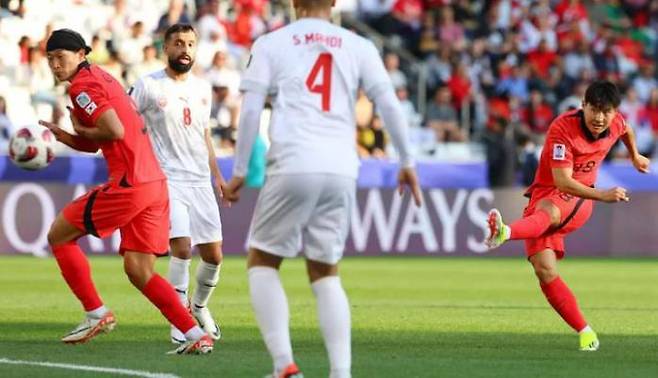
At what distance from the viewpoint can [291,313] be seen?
48.7 ft

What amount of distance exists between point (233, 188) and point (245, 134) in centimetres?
29

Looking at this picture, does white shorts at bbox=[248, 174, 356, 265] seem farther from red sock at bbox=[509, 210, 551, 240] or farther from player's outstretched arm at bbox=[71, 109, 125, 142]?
red sock at bbox=[509, 210, 551, 240]

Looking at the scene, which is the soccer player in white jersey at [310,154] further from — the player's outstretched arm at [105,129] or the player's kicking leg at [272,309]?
the player's outstretched arm at [105,129]

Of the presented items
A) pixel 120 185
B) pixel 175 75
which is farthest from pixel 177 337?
pixel 175 75

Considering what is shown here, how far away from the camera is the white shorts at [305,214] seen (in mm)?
8477

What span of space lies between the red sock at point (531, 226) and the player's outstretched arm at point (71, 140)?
10.3 ft

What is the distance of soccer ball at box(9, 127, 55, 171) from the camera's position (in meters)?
12.8

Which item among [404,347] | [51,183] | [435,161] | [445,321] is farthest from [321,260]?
[435,161]

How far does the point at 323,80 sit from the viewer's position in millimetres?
8578

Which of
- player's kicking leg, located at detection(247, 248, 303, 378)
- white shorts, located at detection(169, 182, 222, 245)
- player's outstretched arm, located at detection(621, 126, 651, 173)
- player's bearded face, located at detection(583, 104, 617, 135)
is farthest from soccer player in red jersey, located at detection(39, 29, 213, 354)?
player's outstretched arm, located at detection(621, 126, 651, 173)

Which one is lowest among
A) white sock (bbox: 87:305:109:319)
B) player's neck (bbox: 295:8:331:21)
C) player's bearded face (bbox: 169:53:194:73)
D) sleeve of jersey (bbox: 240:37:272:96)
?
white sock (bbox: 87:305:109:319)

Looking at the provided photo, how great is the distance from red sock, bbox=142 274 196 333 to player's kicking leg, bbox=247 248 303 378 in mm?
2106

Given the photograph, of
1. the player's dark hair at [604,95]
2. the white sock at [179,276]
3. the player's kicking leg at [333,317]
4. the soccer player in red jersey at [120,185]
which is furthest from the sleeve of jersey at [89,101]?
the player's dark hair at [604,95]

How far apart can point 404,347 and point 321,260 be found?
3.21 m
